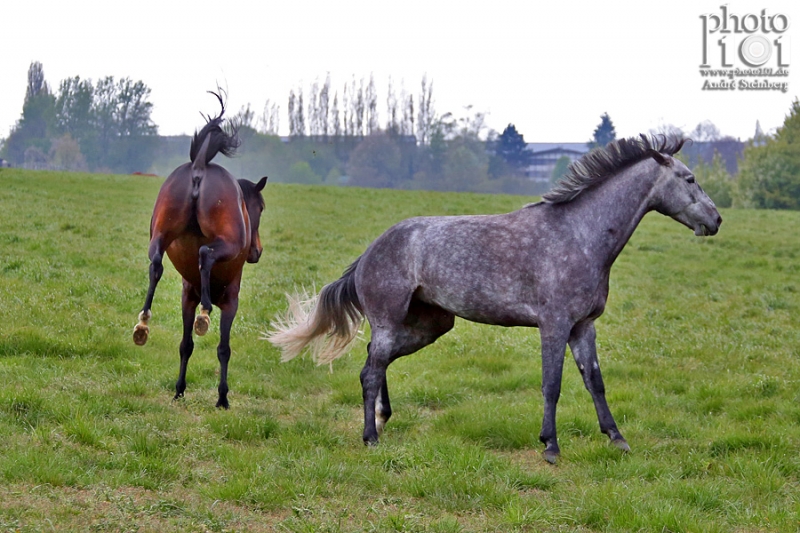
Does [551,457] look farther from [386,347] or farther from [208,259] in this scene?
[208,259]

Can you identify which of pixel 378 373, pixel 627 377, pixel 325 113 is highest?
pixel 325 113

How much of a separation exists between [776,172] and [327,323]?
47372 mm

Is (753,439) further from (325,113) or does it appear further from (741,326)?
(325,113)

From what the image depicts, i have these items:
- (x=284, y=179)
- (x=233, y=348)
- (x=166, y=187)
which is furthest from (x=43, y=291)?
(x=284, y=179)

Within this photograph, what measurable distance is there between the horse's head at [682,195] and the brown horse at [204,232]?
12.9 ft

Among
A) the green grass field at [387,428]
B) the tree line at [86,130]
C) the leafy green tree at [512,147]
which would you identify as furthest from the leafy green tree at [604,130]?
the green grass field at [387,428]

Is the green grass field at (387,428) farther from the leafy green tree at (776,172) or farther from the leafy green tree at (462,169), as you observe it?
the leafy green tree at (462,169)

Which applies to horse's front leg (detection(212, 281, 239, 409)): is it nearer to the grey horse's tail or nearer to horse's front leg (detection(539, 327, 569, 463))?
the grey horse's tail

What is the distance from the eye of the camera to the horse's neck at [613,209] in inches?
271

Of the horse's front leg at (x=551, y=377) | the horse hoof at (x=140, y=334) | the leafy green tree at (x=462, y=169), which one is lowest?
the horse's front leg at (x=551, y=377)

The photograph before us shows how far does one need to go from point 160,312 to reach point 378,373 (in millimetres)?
5979

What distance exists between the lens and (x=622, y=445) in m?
6.83

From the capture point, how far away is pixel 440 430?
7461 mm

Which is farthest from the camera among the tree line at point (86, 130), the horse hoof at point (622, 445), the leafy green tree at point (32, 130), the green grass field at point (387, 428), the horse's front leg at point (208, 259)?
the leafy green tree at point (32, 130)
